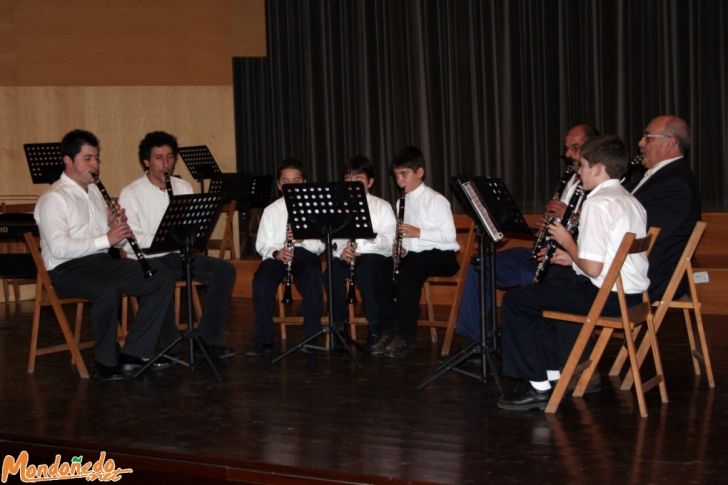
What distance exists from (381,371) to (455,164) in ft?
15.5

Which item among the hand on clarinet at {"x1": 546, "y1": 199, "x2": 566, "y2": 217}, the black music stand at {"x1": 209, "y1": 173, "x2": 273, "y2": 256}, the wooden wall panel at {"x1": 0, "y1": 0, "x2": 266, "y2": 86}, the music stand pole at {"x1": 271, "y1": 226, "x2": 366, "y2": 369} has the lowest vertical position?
the music stand pole at {"x1": 271, "y1": 226, "x2": 366, "y2": 369}

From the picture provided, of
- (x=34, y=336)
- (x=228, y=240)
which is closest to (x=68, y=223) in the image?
(x=34, y=336)

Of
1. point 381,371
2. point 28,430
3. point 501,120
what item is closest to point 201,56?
point 501,120

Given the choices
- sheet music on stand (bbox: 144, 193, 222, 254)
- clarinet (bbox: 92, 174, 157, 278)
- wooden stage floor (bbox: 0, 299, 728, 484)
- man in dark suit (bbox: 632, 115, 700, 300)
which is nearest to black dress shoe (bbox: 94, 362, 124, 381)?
wooden stage floor (bbox: 0, 299, 728, 484)

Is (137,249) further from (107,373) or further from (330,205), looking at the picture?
(330,205)

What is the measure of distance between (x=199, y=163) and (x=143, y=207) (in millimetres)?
2635

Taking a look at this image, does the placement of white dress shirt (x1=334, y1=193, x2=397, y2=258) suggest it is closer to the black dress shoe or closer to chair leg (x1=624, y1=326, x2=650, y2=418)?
the black dress shoe

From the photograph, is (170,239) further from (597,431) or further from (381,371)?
(597,431)

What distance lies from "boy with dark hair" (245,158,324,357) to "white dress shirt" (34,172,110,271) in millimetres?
933

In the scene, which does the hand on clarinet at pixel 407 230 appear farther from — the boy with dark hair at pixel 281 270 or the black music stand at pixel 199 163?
the black music stand at pixel 199 163

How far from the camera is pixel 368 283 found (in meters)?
5.68

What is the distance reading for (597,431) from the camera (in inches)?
152

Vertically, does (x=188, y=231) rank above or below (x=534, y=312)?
above

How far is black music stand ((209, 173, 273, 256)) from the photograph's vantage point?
7.86 metres
